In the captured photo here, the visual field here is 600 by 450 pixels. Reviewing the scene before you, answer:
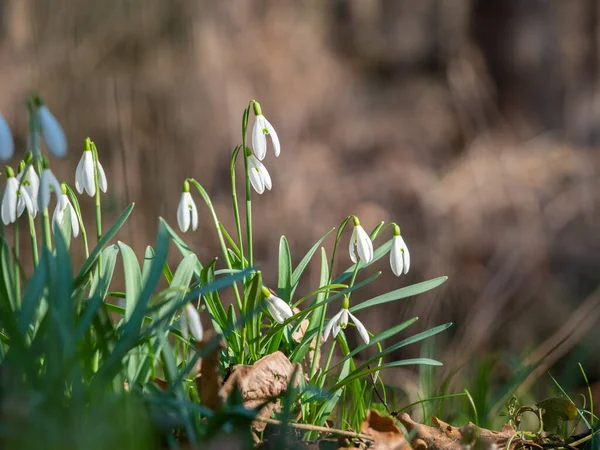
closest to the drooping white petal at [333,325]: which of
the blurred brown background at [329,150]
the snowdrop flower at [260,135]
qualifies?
the snowdrop flower at [260,135]

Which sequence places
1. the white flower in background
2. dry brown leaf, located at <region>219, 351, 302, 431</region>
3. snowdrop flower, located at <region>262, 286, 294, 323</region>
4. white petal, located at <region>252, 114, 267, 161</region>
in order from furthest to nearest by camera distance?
white petal, located at <region>252, 114, 267, 161</region>, snowdrop flower, located at <region>262, 286, 294, 323</region>, dry brown leaf, located at <region>219, 351, 302, 431</region>, the white flower in background

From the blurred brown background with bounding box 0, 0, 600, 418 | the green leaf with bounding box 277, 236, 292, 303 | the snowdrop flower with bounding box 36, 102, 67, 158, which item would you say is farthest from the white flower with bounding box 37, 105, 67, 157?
the blurred brown background with bounding box 0, 0, 600, 418

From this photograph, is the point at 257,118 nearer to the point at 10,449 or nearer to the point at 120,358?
the point at 120,358

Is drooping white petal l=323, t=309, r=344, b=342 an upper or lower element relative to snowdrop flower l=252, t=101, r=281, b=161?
lower

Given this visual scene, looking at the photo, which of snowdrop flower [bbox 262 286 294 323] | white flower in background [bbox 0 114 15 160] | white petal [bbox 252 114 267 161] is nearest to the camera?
white flower in background [bbox 0 114 15 160]

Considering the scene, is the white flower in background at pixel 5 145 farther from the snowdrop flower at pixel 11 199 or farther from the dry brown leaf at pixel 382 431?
the dry brown leaf at pixel 382 431

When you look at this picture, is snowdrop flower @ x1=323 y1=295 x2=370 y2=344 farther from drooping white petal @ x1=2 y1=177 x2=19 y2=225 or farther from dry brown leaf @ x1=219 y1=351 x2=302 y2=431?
drooping white petal @ x1=2 y1=177 x2=19 y2=225
